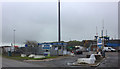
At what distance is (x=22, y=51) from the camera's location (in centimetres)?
4497

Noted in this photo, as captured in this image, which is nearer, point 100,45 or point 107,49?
point 100,45

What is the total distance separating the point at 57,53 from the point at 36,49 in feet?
18.7

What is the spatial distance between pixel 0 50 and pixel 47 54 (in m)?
29.8

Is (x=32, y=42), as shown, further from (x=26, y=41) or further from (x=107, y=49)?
(x=107, y=49)

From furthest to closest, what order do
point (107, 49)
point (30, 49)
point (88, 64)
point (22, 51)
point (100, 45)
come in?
point (107, 49) < point (22, 51) < point (30, 49) < point (100, 45) < point (88, 64)

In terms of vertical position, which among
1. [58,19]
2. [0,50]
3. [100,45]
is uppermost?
[58,19]

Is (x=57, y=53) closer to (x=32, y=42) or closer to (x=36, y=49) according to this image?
(x=36, y=49)

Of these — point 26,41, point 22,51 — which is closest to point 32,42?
point 26,41

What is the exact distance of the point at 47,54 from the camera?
3512 cm

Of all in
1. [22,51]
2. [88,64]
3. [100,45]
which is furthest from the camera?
[22,51]

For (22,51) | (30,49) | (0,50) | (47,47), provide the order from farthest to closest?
(0,50), (22,51), (30,49), (47,47)

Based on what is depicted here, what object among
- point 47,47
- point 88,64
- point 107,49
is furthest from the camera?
point 107,49

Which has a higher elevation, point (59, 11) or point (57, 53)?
point (59, 11)

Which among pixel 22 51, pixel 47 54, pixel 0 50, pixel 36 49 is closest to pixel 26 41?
pixel 0 50
